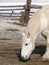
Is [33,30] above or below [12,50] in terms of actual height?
above

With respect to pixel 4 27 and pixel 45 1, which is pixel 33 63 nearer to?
pixel 4 27

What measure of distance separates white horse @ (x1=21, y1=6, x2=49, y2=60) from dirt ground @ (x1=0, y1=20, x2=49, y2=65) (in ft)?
0.75

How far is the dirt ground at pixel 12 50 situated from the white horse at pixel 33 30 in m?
0.23

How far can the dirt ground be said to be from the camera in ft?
15.9

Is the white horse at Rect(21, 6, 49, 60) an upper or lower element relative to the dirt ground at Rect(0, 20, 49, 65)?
upper

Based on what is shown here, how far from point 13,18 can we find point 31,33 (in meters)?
4.55

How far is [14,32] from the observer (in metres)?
7.07

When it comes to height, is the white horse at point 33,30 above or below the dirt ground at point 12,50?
above

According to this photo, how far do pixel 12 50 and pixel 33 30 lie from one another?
41.3 inches

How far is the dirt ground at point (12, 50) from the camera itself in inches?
191

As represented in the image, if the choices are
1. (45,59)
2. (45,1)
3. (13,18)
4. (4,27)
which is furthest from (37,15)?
(45,1)

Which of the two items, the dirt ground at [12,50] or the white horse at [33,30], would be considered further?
the dirt ground at [12,50]

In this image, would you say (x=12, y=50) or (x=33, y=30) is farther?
(x=12, y=50)

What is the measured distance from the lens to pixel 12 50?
547cm
